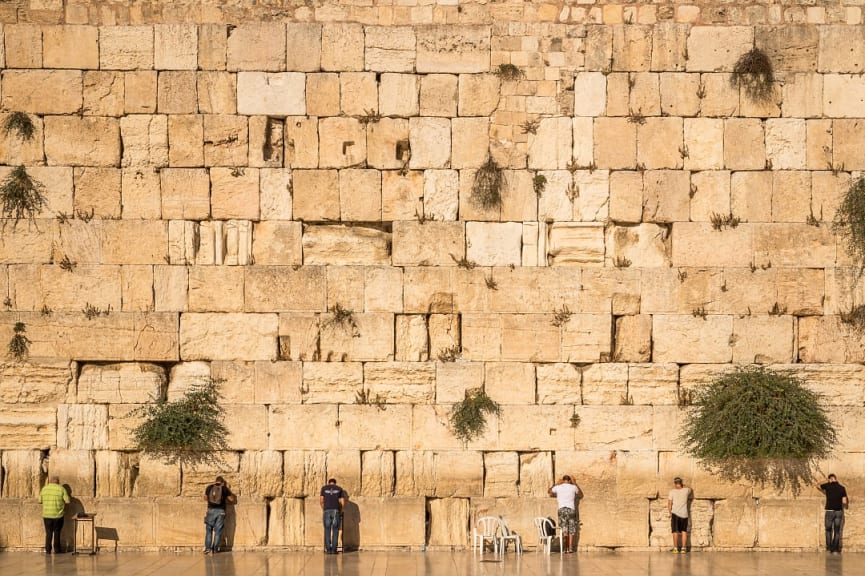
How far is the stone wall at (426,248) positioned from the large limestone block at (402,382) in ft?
0.16

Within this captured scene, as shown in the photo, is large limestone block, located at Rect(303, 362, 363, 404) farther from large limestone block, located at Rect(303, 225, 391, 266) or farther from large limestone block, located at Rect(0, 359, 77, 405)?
large limestone block, located at Rect(0, 359, 77, 405)

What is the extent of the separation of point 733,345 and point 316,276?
521 centimetres

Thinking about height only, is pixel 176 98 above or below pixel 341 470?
above

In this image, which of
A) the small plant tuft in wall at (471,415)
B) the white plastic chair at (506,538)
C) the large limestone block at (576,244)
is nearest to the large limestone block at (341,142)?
the large limestone block at (576,244)

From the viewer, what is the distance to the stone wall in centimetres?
1312

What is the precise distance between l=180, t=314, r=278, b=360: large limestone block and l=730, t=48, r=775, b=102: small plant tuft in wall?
657 cm

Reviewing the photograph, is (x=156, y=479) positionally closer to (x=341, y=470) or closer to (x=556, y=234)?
(x=341, y=470)

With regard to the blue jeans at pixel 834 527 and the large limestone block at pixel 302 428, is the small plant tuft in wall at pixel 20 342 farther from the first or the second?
the blue jeans at pixel 834 527

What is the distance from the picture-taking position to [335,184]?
44.0 ft

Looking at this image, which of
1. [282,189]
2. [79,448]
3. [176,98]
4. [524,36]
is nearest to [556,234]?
[524,36]

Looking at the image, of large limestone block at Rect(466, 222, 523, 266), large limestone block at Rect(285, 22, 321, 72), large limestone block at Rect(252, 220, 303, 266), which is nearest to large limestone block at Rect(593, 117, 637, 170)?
large limestone block at Rect(466, 222, 523, 266)

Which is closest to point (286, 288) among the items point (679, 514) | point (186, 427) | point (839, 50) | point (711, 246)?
point (186, 427)

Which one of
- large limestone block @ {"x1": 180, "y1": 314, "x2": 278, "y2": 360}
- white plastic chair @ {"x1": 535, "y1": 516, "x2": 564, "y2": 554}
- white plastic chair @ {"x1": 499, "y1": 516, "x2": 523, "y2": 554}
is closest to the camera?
white plastic chair @ {"x1": 499, "y1": 516, "x2": 523, "y2": 554}

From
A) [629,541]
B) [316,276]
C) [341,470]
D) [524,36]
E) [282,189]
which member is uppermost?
[524,36]
